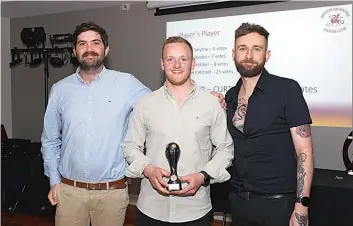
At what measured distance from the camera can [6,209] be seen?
13.7 feet

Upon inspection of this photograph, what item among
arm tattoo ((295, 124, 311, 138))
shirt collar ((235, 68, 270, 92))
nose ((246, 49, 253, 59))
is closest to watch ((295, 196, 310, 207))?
arm tattoo ((295, 124, 311, 138))

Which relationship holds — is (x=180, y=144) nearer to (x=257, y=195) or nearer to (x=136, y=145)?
(x=136, y=145)

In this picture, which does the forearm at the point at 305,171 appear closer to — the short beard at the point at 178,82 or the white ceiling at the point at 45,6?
the short beard at the point at 178,82

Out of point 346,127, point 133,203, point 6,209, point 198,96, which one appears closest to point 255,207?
point 198,96

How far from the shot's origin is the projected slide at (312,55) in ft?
11.1

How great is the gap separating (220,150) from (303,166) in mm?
362

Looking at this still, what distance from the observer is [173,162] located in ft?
5.40

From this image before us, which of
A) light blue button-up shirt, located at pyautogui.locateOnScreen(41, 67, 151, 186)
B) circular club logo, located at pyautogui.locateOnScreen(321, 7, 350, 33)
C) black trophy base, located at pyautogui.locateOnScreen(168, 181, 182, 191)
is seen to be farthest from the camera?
circular club logo, located at pyautogui.locateOnScreen(321, 7, 350, 33)

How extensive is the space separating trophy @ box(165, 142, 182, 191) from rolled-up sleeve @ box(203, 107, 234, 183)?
0.45ft

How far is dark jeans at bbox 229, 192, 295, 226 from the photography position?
5.75 feet

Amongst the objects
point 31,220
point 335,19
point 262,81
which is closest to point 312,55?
point 335,19

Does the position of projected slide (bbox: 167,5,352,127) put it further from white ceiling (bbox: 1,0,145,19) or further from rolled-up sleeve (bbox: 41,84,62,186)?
rolled-up sleeve (bbox: 41,84,62,186)

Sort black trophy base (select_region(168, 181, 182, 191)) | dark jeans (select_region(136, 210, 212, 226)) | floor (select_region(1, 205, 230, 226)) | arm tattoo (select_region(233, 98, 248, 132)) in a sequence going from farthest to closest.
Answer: floor (select_region(1, 205, 230, 226))
arm tattoo (select_region(233, 98, 248, 132))
dark jeans (select_region(136, 210, 212, 226))
black trophy base (select_region(168, 181, 182, 191))

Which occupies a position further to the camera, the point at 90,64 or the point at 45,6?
the point at 45,6
